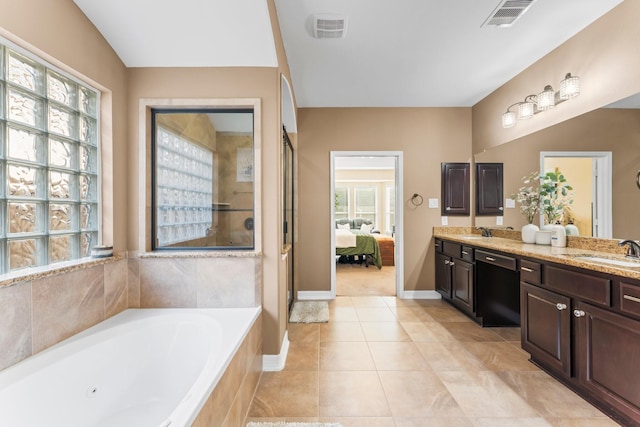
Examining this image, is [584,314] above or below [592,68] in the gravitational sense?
below

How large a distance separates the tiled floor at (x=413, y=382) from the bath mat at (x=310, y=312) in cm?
13

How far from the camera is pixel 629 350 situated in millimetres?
1439

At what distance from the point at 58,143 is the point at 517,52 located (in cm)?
363

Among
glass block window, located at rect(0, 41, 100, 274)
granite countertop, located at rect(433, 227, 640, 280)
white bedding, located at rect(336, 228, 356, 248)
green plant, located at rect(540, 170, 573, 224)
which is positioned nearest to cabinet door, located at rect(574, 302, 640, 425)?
granite countertop, located at rect(433, 227, 640, 280)

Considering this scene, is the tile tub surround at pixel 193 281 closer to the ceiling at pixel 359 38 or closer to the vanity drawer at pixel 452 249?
the ceiling at pixel 359 38

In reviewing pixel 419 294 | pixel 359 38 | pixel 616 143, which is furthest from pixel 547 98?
pixel 419 294

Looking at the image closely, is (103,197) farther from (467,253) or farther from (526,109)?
(526,109)

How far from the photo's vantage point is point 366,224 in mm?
8594

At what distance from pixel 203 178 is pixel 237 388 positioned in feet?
5.02

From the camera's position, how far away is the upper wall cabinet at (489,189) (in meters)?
3.26

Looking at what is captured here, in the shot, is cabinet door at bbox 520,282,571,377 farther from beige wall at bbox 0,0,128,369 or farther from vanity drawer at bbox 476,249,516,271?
beige wall at bbox 0,0,128,369

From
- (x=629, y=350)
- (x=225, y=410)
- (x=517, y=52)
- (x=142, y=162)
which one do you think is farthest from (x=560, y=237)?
(x=142, y=162)

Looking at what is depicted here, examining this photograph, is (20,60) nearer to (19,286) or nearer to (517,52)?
(19,286)

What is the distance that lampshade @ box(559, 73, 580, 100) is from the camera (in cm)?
227
